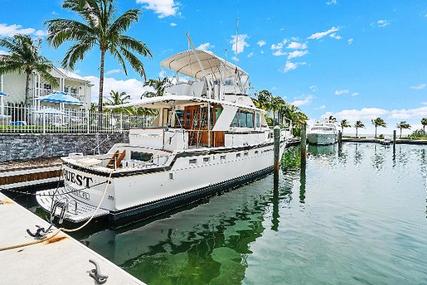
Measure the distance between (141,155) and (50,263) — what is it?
7301 millimetres

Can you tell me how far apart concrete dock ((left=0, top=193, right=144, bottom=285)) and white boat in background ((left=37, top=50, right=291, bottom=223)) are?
7.18ft

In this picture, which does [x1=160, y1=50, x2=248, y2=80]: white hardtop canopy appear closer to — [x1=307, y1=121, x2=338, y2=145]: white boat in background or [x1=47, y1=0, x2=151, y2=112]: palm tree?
[x1=47, y1=0, x2=151, y2=112]: palm tree

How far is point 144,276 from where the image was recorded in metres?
6.31

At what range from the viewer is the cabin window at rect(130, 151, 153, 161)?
11.3 m

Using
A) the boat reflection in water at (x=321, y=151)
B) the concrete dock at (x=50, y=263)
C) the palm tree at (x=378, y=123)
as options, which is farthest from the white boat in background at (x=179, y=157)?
the palm tree at (x=378, y=123)

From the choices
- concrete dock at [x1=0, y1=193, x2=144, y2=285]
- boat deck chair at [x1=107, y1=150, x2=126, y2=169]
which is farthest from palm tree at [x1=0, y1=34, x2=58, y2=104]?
concrete dock at [x1=0, y1=193, x2=144, y2=285]

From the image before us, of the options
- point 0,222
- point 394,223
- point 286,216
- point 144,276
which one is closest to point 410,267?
point 394,223

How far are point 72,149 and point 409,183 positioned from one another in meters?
20.1

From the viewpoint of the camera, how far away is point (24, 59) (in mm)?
28641

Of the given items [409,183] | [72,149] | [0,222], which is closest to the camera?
[0,222]

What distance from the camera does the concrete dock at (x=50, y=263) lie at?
3.98 meters

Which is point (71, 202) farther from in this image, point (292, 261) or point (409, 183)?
point (409, 183)

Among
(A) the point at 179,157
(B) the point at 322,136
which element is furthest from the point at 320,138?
(A) the point at 179,157

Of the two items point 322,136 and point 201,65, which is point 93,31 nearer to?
point 201,65
